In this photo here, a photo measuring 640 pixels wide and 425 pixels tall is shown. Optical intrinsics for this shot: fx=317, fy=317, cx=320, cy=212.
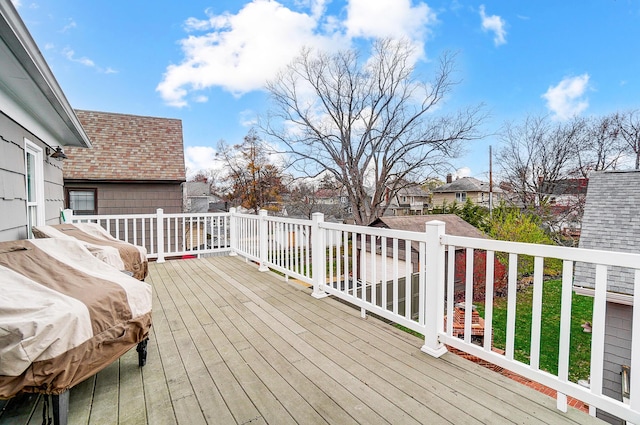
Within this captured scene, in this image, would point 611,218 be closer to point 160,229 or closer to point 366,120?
point 160,229

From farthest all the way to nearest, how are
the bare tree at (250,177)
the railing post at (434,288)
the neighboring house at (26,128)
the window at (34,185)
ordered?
the bare tree at (250,177), the window at (34,185), the railing post at (434,288), the neighboring house at (26,128)

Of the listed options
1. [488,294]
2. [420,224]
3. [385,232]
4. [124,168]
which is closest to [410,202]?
[420,224]

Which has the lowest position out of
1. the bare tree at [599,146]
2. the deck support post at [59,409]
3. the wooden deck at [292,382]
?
the wooden deck at [292,382]

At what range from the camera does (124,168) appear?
28.9ft

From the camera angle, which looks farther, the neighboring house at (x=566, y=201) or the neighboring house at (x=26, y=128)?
the neighboring house at (x=566, y=201)

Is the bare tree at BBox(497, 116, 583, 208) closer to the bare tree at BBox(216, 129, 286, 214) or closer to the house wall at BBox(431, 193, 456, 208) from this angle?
the bare tree at BBox(216, 129, 286, 214)

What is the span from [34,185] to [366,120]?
1531 cm

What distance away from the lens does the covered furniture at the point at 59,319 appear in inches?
51.6

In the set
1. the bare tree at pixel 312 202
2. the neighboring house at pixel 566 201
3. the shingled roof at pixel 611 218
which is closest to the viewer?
the shingled roof at pixel 611 218

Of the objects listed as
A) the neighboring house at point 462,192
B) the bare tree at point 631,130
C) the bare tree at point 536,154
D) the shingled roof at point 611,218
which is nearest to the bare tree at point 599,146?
the bare tree at point 631,130

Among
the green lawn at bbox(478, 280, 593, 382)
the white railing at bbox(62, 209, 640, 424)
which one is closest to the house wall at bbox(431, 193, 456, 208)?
the green lawn at bbox(478, 280, 593, 382)

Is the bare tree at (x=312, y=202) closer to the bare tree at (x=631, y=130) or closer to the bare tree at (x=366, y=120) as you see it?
the bare tree at (x=366, y=120)

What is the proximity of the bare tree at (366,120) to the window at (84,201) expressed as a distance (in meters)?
9.93

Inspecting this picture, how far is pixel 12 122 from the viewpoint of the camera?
3.06 metres
